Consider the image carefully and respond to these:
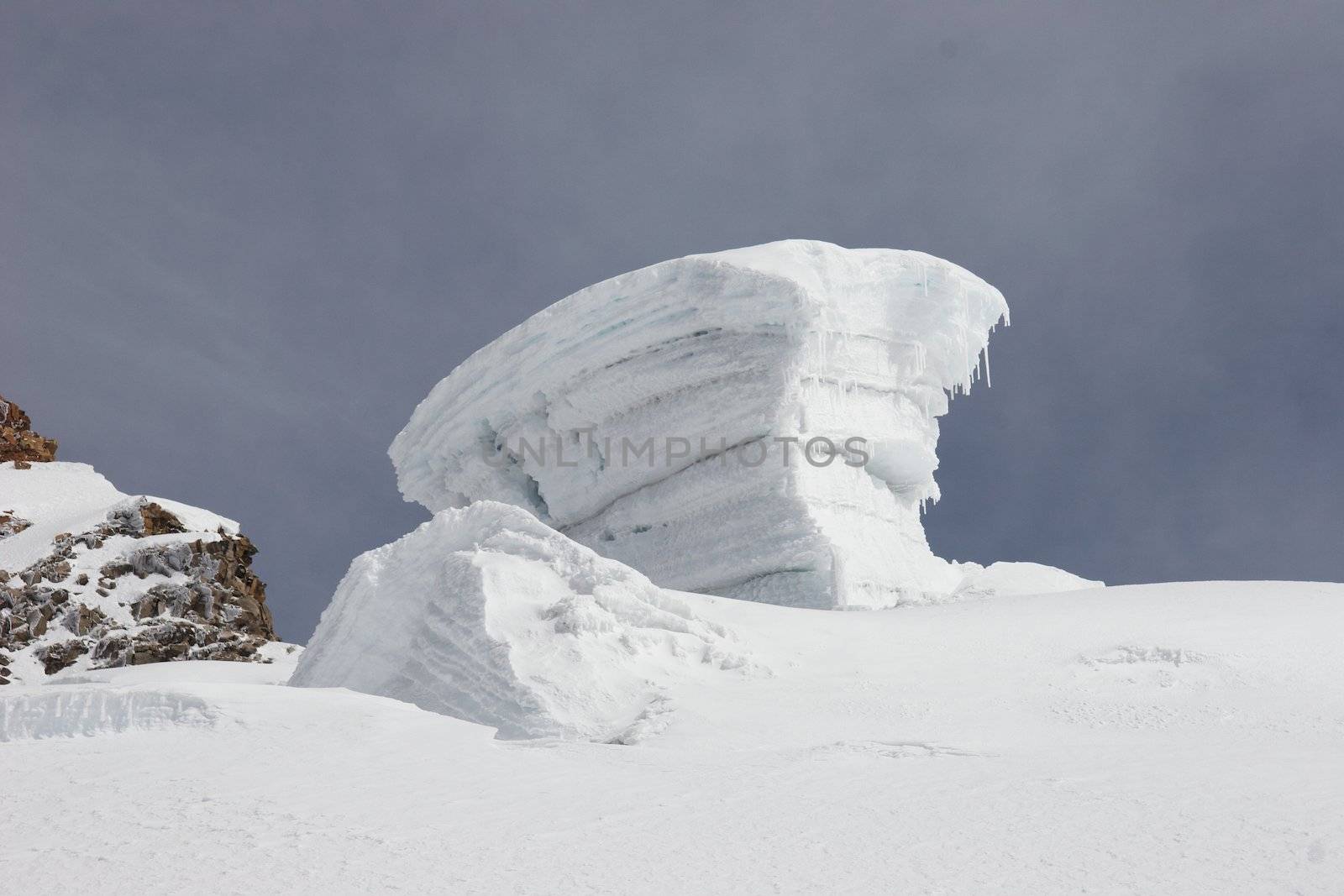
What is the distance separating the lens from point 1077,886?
2.88m

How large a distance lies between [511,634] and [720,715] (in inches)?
63.8

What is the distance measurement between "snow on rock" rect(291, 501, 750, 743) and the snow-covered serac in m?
5.59

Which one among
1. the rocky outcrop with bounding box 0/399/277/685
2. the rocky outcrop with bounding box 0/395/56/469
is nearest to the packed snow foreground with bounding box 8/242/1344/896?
the rocky outcrop with bounding box 0/399/277/685

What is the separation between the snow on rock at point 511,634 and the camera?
5.99m

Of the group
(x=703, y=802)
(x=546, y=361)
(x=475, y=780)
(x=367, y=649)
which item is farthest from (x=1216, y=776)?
(x=546, y=361)

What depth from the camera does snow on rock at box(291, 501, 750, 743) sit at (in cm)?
599

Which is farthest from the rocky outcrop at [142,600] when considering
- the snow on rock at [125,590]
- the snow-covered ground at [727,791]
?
the snow-covered ground at [727,791]

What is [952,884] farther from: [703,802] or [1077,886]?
[703,802]

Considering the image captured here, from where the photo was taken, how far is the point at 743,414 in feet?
43.5

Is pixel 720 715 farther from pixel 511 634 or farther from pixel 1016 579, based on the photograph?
pixel 1016 579

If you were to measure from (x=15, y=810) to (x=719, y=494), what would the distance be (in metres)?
10.5

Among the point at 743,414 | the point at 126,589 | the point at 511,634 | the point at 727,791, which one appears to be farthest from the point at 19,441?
the point at 727,791

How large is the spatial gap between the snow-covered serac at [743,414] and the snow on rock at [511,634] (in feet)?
18.3

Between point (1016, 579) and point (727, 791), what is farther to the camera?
point (1016, 579)
